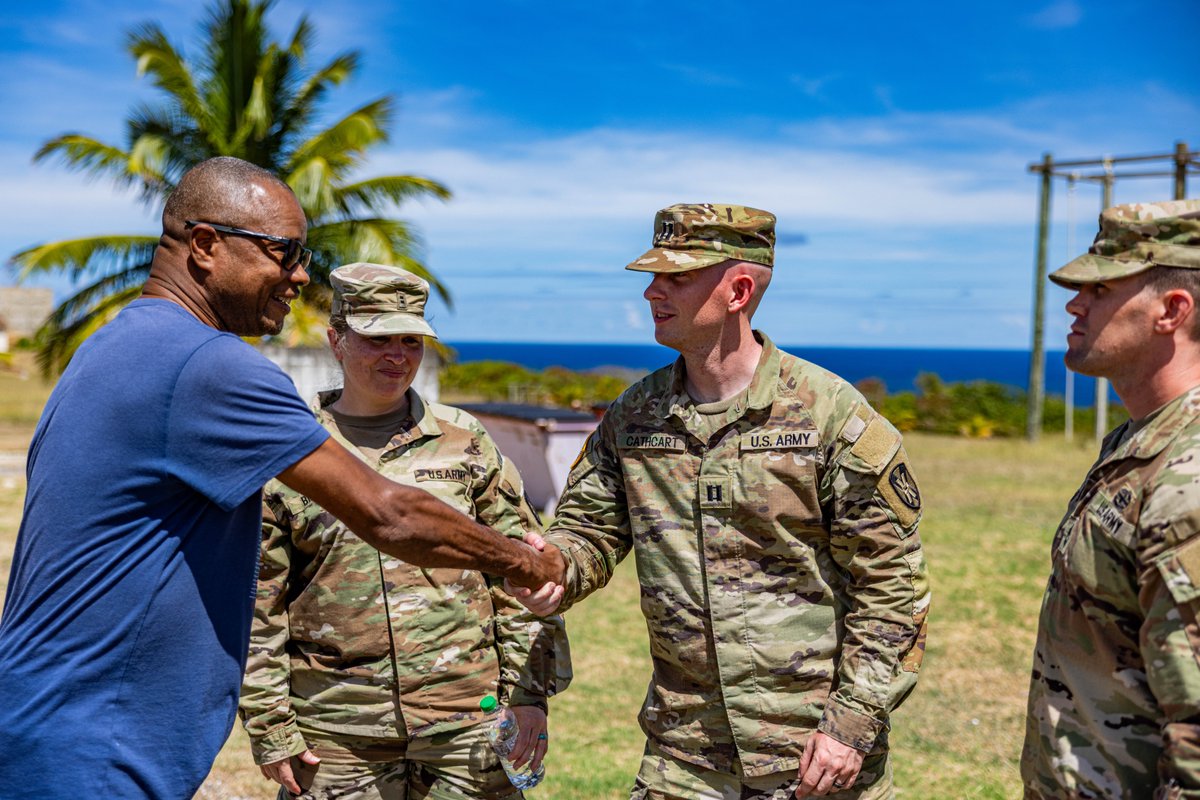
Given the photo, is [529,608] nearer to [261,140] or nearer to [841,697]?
[841,697]

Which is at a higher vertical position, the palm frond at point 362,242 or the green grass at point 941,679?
the palm frond at point 362,242

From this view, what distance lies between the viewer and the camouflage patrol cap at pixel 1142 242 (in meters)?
2.13

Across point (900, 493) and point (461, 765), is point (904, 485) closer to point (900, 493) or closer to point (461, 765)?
point (900, 493)

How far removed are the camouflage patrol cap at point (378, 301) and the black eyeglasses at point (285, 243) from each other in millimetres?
609

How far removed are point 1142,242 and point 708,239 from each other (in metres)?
1.16

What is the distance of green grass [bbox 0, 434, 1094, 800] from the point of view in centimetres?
526

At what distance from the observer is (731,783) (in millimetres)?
2904

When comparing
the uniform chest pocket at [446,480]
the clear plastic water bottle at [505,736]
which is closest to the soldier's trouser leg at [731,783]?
the clear plastic water bottle at [505,736]

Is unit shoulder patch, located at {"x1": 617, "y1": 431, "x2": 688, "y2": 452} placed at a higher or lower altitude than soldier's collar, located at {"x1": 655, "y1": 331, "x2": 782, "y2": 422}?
lower

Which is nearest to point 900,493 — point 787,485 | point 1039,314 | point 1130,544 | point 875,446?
point 875,446

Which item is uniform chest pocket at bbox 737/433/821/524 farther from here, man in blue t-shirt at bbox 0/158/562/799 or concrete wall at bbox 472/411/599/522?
concrete wall at bbox 472/411/599/522

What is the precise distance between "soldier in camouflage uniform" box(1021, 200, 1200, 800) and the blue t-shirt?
1.70 m

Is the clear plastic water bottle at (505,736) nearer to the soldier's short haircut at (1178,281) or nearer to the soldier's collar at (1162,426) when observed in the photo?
the soldier's collar at (1162,426)

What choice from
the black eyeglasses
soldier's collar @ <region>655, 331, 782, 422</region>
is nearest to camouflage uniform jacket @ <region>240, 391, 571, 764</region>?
soldier's collar @ <region>655, 331, 782, 422</region>
